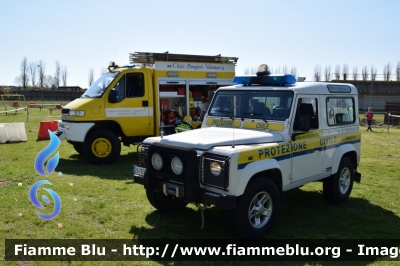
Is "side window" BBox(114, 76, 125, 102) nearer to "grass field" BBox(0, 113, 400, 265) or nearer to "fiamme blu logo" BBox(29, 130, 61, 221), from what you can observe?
"grass field" BBox(0, 113, 400, 265)

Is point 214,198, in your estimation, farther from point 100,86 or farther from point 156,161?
point 100,86

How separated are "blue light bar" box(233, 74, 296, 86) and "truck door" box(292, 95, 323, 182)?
385mm

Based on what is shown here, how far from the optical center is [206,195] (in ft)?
15.2

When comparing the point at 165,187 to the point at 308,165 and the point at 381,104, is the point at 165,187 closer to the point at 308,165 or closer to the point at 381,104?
the point at 308,165

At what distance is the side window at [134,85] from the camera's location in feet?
33.3

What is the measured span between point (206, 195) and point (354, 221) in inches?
113

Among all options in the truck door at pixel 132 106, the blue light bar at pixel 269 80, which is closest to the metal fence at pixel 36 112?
the truck door at pixel 132 106

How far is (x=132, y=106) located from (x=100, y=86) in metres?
1.03

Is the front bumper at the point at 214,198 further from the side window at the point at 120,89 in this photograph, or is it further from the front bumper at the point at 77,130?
the side window at the point at 120,89

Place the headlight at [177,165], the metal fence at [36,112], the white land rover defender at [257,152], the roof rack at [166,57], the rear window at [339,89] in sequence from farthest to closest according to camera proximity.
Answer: the metal fence at [36,112]
the roof rack at [166,57]
the rear window at [339,89]
the headlight at [177,165]
the white land rover defender at [257,152]

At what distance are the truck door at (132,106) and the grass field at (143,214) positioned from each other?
1559mm

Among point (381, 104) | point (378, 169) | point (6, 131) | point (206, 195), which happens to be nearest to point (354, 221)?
point (206, 195)

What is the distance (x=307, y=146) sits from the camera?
590cm

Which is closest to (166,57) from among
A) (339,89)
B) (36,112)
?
(339,89)
